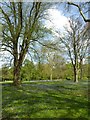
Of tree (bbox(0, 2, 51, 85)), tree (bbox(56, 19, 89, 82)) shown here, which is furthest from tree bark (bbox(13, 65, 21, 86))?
tree (bbox(56, 19, 89, 82))

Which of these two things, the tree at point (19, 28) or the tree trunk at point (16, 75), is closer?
the tree at point (19, 28)

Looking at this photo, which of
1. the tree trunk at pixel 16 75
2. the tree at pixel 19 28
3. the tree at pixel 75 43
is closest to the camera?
the tree at pixel 19 28

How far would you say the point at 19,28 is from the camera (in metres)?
17.2

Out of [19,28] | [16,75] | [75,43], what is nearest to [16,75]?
[16,75]

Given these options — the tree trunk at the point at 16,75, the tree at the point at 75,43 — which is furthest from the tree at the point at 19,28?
the tree at the point at 75,43

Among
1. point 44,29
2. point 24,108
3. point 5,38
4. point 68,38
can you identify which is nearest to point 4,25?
point 5,38

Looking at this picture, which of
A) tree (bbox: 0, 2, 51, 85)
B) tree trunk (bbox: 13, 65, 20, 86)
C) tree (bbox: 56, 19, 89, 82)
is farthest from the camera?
tree (bbox: 56, 19, 89, 82)

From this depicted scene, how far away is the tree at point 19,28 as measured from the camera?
56.9 feet

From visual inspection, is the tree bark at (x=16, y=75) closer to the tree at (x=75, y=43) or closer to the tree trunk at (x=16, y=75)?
the tree trunk at (x=16, y=75)

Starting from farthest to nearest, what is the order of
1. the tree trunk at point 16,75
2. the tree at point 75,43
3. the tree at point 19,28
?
the tree at point 75,43
the tree trunk at point 16,75
the tree at point 19,28

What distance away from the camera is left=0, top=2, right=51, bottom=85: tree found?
17.3 m

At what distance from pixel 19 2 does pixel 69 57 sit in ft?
50.6

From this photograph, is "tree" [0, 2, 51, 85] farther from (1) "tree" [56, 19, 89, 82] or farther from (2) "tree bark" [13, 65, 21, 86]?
(1) "tree" [56, 19, 89, 82]

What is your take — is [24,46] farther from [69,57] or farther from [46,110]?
[69,57]
